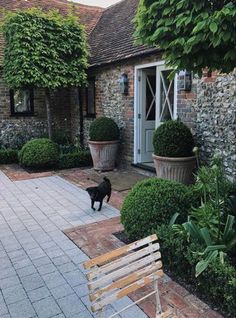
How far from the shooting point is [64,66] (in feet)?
29.2

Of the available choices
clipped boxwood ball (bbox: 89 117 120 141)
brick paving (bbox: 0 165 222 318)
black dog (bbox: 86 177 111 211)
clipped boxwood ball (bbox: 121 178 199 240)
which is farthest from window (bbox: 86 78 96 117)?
clipped boxwood ball (bbox: 121 178 199 240)

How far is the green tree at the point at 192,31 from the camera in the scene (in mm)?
2256

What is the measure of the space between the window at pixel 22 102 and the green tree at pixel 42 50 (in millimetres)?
1641

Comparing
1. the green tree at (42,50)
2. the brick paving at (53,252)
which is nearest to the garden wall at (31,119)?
the green tree at (42,50)

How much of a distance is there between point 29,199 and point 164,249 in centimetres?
356

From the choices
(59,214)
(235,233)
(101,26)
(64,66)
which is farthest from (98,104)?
(235,233)

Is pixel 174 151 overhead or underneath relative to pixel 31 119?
underneath

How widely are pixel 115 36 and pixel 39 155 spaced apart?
4.66 m

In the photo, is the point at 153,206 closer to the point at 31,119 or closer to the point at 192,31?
the point at 192,31

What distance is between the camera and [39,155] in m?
8.43

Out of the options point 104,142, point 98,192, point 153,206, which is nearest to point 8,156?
point 104,142

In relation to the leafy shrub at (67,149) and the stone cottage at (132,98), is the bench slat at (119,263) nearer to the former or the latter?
the stone cottage at (132,98)

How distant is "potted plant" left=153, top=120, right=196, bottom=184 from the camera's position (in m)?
5.83

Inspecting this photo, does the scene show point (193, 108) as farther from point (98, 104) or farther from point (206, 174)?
point (98, 104)
